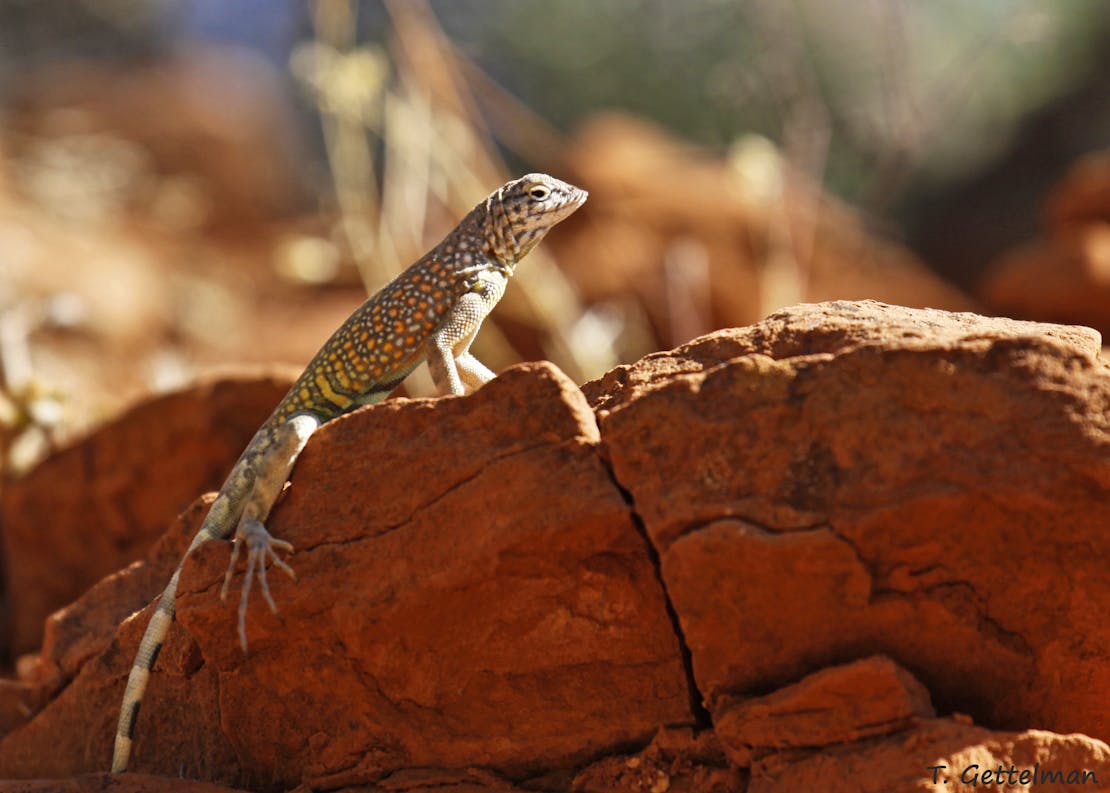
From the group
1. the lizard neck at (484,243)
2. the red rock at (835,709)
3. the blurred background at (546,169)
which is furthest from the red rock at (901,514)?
the blurred background at (546,169)

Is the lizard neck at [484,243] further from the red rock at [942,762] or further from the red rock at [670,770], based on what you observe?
the red rock at [942,762]

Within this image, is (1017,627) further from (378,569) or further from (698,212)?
(698,212)

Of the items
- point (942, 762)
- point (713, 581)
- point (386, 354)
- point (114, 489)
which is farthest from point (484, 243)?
point (114, 489)

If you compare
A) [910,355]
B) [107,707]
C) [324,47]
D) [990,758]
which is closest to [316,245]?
[324,47]

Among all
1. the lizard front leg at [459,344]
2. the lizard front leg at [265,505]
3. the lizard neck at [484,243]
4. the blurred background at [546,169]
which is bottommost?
the lizard front leg at [265,505]

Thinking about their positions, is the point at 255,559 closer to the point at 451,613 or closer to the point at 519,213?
the point at 451,613
